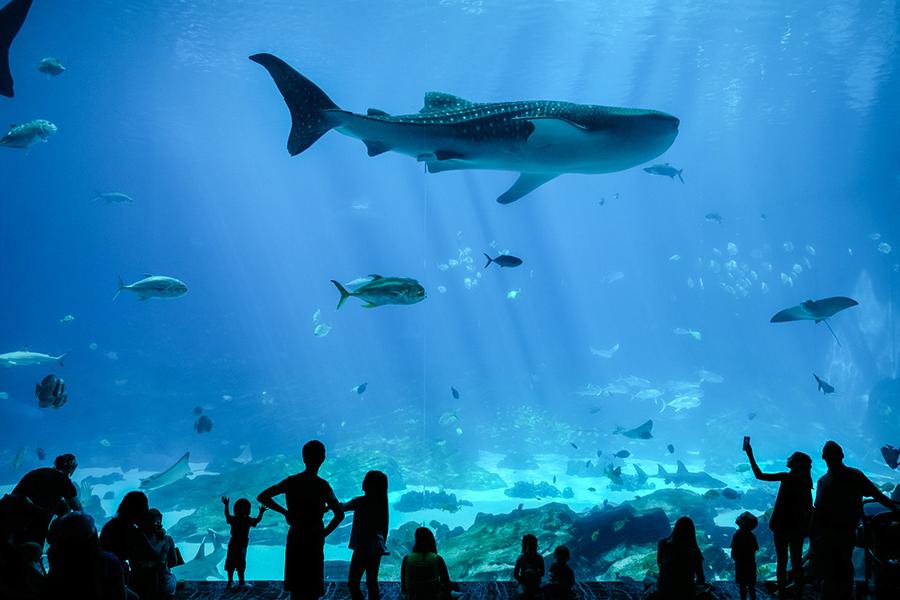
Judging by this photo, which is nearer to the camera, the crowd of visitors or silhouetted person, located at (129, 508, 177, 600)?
the crowd of visitors

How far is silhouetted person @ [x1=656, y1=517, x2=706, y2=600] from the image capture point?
10.5ft

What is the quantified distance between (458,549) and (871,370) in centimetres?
3842

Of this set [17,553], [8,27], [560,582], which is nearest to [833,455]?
[560,582]

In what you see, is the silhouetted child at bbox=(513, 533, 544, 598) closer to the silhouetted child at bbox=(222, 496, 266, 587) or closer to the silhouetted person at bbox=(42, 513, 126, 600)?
the silhouetted child at bbox=(222, 496, 266, 587)

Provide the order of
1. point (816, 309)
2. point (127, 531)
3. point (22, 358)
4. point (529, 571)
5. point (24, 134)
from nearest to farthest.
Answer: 1. point (127, 531)
2. point (529, 571)
3. point (816, 309)
4. point (24, 134)
5. point (22, 358)

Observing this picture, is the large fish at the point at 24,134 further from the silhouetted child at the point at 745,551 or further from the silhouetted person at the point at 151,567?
the silhouetted child at the point at 745,551

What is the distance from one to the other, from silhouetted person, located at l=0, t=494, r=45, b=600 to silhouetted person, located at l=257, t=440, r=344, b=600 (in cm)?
121

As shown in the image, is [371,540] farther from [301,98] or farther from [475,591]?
[301,98]

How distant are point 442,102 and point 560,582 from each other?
4.41 metres

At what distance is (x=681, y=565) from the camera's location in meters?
3.21

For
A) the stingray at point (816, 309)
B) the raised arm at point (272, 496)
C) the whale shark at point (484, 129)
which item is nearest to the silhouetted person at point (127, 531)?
the raised arm at point (272, 496)

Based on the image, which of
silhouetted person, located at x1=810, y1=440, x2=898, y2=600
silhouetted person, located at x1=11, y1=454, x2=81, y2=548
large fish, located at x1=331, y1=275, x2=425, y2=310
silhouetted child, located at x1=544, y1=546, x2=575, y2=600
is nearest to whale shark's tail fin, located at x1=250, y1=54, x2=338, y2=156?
large fish, located at x1=331, y1=275, x2=425, y2=310

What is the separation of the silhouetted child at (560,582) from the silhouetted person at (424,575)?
2.48 ft

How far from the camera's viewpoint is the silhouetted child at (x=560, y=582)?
3.56 m
